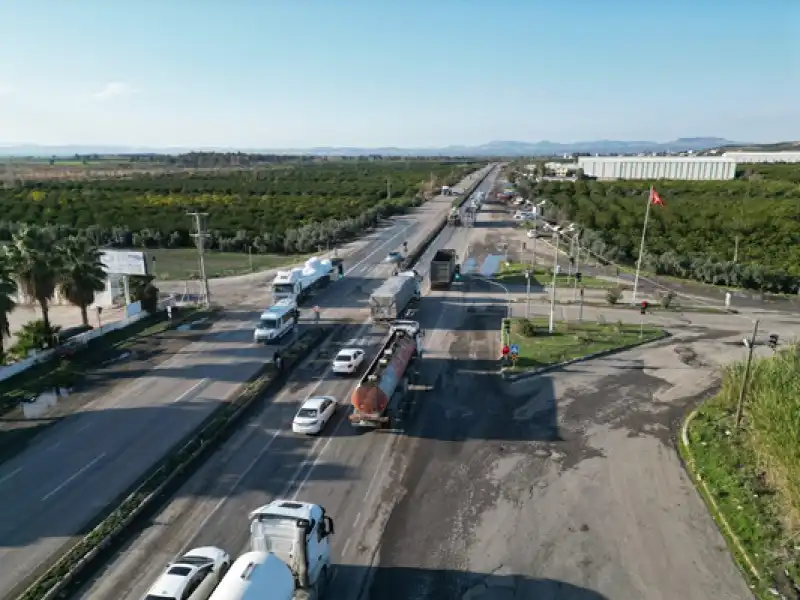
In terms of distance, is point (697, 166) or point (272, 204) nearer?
point (272, 204)

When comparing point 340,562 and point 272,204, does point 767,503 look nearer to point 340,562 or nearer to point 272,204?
point 340,562

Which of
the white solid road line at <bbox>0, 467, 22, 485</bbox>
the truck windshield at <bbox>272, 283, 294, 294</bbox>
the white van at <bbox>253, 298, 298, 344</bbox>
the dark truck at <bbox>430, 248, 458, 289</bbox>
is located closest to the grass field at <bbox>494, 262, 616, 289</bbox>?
the dark truck at <bbox>430, 248, 458, 289</bbox>

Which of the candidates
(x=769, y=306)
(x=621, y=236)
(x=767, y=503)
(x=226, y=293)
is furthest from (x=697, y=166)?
(x=767, y=503)

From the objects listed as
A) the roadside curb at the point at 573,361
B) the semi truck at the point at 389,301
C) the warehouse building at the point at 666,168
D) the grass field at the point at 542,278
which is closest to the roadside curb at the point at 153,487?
the semi truck at the point at 389,301

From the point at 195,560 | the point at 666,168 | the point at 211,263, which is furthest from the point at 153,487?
the point at 666,168

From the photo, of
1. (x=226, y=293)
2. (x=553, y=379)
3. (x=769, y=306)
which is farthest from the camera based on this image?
(x=226, y=293)

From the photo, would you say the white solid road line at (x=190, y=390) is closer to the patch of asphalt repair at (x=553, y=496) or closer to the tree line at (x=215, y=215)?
the patch of asphalt repair at (x=553, y=496)

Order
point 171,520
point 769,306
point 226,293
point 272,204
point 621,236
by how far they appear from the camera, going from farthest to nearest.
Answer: point 272,204 → point 621,236 → point 226,293 → point 769,306 → point 171,520
